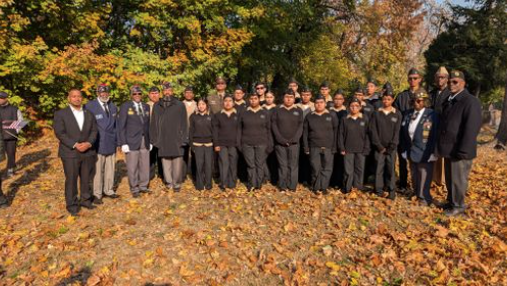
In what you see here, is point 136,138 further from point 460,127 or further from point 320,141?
point 460,127

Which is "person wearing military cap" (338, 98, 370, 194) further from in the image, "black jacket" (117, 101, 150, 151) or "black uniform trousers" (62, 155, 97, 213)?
"black uniform trousers" (62, 155, 97, 213)

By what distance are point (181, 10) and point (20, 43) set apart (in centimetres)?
579

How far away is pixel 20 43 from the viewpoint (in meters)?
11.6

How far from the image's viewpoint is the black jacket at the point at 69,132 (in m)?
6.43

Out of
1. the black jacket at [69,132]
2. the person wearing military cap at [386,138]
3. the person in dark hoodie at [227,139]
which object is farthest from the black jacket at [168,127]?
the person wearing military cap at [386,138]

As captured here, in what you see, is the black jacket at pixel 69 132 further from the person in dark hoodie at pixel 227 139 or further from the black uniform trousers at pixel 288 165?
the black uniform trousers at pixel 288 165

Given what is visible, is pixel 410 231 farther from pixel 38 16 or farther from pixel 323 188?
pixel 38 16

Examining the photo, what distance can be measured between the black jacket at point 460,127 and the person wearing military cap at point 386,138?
0.95 m

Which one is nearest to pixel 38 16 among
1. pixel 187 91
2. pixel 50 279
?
pixel 187 91

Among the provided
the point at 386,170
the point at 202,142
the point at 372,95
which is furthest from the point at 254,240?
the point at 372,95

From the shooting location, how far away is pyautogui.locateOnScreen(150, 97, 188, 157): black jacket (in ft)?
25.7

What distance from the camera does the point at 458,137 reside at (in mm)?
6238

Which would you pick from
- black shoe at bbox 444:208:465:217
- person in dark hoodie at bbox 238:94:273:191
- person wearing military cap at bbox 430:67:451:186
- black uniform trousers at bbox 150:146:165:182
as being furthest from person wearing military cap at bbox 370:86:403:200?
black uniform trousers at bbox 150:146:165:182

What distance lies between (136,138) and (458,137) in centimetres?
675
